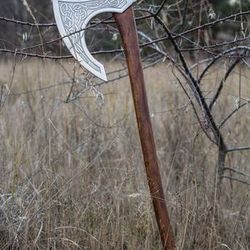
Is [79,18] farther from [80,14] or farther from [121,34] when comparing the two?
[121,34]

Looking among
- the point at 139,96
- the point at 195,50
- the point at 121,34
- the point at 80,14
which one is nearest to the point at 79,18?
the point at 80,14

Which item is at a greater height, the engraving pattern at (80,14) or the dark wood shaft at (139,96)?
the engraving pattern at (80,14)

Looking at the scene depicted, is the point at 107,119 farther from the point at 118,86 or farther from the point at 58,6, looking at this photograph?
the point at 58,6

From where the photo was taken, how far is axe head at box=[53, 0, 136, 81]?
1533 millimetres

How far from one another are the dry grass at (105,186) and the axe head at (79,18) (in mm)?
463

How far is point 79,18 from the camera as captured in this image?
1.54 m

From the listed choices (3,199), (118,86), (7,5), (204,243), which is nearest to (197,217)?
(204,243)

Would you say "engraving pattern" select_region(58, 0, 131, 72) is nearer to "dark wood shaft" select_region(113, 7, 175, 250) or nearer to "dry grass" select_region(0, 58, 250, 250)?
"dark wood shaft" select_region(113, 7, 175, 250)

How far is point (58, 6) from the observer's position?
154 centimetres

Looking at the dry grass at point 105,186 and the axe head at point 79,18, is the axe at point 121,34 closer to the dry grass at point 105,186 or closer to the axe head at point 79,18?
the axe head at point 79,18

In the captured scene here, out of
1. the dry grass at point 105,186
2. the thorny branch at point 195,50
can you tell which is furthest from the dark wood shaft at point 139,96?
the dry grass at point 105,186

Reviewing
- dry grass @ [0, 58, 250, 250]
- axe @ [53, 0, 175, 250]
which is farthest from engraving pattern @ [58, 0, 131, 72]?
dry grass @ [0, 58, 250, 250]

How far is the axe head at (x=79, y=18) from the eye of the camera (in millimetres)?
1533

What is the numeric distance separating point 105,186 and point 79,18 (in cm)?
82
